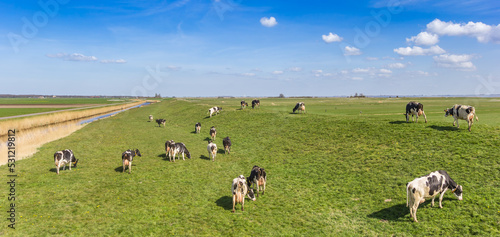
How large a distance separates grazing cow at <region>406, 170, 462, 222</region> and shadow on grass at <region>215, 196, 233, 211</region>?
9.56 metres

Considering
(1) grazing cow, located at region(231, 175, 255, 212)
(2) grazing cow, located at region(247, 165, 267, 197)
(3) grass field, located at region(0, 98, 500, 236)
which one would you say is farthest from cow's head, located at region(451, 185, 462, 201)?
(1) grazing cow, located at region(231, 175, 255, 212)

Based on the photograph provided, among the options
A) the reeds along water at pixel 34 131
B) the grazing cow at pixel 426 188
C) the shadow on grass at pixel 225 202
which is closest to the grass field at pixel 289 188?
the shadow on grass at pixel 225 202

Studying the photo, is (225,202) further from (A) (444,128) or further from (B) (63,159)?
(A) (444,128)

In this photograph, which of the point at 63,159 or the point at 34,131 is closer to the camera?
the point at 63,159

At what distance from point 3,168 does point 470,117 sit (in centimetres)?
4062

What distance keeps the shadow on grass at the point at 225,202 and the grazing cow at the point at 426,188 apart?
9.56m

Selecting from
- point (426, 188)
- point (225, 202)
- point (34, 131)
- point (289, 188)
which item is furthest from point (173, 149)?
point (34, 131)

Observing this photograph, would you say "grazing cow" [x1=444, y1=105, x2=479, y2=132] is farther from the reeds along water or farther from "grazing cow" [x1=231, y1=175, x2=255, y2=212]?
the reeds along water

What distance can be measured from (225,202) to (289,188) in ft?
16.6

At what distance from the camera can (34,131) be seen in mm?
47188

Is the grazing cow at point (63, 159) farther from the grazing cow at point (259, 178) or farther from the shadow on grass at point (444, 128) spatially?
the shadow on grass at point (444, 128)

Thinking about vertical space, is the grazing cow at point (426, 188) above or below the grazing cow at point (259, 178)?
above

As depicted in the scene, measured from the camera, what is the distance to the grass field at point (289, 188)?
11547mm

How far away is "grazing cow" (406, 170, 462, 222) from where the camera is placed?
1185 cm
